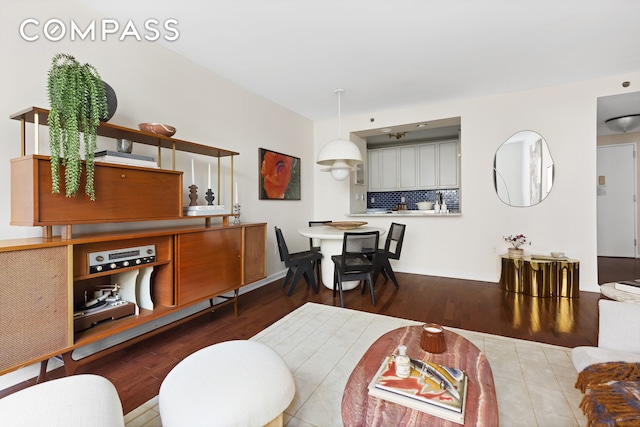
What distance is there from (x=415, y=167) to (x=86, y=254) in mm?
5572

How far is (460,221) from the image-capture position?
13.5ft

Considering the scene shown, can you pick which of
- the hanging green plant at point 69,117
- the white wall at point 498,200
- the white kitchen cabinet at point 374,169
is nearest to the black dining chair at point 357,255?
the white wall at point 498,200

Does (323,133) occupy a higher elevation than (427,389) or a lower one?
higher

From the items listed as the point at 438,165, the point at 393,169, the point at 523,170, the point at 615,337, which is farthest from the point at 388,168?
the point at 615,337

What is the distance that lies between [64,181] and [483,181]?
14.7ft

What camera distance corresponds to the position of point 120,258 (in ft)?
5.98

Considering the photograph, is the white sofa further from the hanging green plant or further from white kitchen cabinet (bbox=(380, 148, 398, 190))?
white kitchen cabinet (bbox=(380, 148, 398, 190))

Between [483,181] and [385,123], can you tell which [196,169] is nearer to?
[385,123]

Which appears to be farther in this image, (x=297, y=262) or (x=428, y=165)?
(x=428, y=165)

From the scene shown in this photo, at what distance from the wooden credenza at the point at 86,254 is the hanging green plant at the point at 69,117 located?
93mm

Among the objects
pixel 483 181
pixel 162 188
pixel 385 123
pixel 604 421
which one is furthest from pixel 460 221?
pixel 162 188

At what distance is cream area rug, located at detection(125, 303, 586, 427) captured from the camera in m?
1.40

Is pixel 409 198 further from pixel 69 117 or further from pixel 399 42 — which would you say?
pixel 69 117

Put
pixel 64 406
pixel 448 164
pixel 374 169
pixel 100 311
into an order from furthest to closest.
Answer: pixel 374 169
pixel 448 164
pixel 100 311
pixel 64 406
